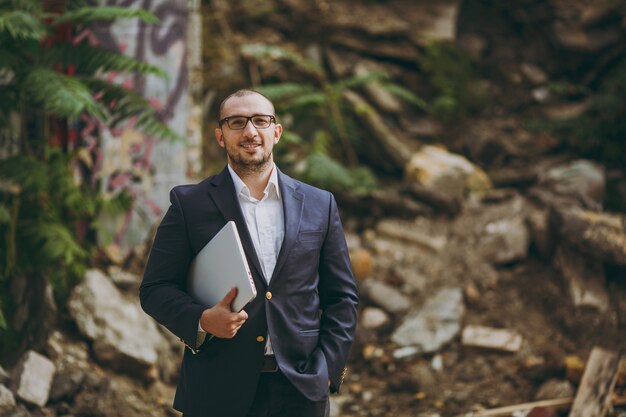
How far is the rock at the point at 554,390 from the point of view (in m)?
5.43

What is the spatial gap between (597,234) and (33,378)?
4.80 m

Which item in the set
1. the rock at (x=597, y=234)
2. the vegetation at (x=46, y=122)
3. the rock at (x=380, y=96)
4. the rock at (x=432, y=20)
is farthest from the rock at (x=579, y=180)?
the vegetation at (x=46, y=122)

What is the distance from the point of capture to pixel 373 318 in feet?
22.2

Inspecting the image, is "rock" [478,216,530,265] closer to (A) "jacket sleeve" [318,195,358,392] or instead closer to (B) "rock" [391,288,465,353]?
(B) "rock" [391,288,465,353]

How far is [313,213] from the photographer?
3104 mm

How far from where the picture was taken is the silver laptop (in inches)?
106

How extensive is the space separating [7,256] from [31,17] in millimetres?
1808

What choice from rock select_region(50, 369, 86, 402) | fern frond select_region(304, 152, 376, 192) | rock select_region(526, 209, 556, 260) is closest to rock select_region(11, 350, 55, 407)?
rock select_region(50, 369, 86, 402)

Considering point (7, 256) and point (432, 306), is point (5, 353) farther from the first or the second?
point (432, 306)

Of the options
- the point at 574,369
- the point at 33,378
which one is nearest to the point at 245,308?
the point at 33,378

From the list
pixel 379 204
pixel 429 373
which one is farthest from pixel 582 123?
pixel 429 373

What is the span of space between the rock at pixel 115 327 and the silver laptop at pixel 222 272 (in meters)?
3.04

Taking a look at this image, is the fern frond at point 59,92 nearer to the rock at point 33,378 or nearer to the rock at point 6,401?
the rock at point 33,378

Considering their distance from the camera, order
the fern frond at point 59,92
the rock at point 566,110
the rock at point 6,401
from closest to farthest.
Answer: the rock at point 6,401
the fern frond at point 59,92
the rock at point 566,110
